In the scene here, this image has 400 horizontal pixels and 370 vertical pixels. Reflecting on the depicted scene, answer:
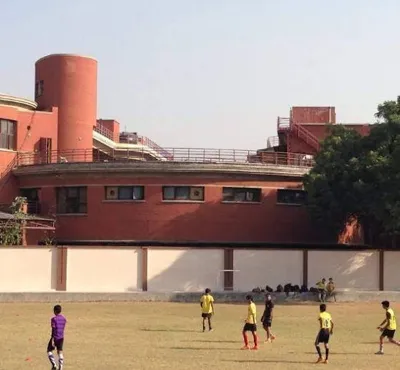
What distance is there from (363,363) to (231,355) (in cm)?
350

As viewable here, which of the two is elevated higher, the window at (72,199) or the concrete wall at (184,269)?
the window at (72,199)

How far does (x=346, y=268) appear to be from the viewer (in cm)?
4144

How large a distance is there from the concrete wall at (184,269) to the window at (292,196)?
8279 mm

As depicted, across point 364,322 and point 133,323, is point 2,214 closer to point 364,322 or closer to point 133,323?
point 133,323

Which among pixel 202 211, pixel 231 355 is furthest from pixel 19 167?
pixel 231 355

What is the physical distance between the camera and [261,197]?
46.8 m

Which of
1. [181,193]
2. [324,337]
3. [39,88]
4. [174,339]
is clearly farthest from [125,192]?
[324,337]

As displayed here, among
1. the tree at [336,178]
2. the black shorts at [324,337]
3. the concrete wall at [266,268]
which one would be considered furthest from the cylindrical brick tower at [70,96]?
the black shorts at [324,337]

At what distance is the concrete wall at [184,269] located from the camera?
131 ft

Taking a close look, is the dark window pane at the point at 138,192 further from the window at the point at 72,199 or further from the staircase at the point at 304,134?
the staircase at the point at 304,134

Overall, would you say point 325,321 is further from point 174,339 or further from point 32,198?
point 32,198

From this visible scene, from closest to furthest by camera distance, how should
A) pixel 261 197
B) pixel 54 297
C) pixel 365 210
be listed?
pixel 54 297 < pixel 365 210 < pixel 261 197

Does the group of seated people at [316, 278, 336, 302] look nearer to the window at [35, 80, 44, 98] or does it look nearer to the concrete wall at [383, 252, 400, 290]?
the concrete wall at [383, 252, 400, 290]

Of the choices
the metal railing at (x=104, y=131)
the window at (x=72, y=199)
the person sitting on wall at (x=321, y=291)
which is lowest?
the person sitting on wall at (x=321, y=291)
